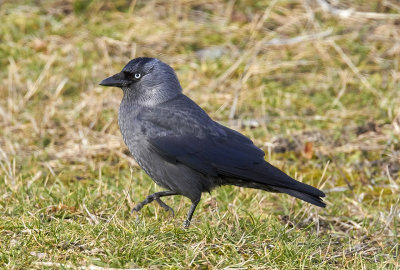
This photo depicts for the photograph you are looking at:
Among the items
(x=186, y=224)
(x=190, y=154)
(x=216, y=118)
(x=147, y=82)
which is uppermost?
(x=147, y=82)

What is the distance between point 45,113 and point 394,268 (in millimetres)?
4076

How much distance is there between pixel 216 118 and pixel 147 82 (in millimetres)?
2253

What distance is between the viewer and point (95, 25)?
8.92m

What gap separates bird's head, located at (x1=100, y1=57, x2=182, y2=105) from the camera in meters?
4.90

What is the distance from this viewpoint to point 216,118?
711 cm

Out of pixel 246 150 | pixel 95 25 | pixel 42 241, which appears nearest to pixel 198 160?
pixel 246 150

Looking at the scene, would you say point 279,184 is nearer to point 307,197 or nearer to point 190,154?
point 307,197

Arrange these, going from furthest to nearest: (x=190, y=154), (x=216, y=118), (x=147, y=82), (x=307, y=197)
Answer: (x=216, y=118) < (x=147, y=82) < (x=190, y=154) < (x=307, y=197)

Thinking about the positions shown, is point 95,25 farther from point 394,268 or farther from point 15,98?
point 394,268

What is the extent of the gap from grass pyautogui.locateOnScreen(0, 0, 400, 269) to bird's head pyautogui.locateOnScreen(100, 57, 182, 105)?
0.54m

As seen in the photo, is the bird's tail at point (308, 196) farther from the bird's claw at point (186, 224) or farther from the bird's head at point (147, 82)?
the bird's head at point (147, 82)

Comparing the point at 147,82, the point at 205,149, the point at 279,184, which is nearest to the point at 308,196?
the point at 279,184

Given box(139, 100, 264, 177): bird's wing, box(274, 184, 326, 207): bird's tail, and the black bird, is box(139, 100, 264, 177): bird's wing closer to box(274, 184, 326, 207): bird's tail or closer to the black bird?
the black bird

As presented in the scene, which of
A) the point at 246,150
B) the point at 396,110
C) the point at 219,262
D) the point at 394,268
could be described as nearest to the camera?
the point at 219,262
